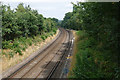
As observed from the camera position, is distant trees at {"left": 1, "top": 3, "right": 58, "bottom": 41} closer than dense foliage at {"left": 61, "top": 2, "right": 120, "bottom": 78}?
No

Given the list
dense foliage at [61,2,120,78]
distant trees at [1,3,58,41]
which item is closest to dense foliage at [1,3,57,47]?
distant trees at [1,3,58,41]

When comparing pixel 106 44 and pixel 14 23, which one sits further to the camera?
pixel 14 23

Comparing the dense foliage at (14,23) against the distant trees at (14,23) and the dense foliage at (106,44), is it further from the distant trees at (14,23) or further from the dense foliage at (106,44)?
→ the dense foliage at (106,44)

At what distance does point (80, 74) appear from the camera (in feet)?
25.7

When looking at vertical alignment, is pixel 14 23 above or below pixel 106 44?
above

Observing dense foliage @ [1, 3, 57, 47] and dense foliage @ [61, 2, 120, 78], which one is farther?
dense foliage @ [1, 3, 57, 47]

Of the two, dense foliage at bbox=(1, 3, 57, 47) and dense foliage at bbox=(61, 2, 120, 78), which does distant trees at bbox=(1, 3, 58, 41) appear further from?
dense foliage at bbox=(61, 2, 120, 78)

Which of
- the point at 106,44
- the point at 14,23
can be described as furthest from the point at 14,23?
the point at 106,44

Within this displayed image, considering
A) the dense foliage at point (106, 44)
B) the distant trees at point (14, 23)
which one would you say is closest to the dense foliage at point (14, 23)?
the distant trees at point (14, 23)

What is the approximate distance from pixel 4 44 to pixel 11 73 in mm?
5353

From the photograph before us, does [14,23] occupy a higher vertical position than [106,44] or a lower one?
higher

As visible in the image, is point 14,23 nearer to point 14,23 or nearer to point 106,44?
point 14,23

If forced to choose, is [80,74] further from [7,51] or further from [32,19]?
[32,19]

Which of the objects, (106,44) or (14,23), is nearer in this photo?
(106,44)
